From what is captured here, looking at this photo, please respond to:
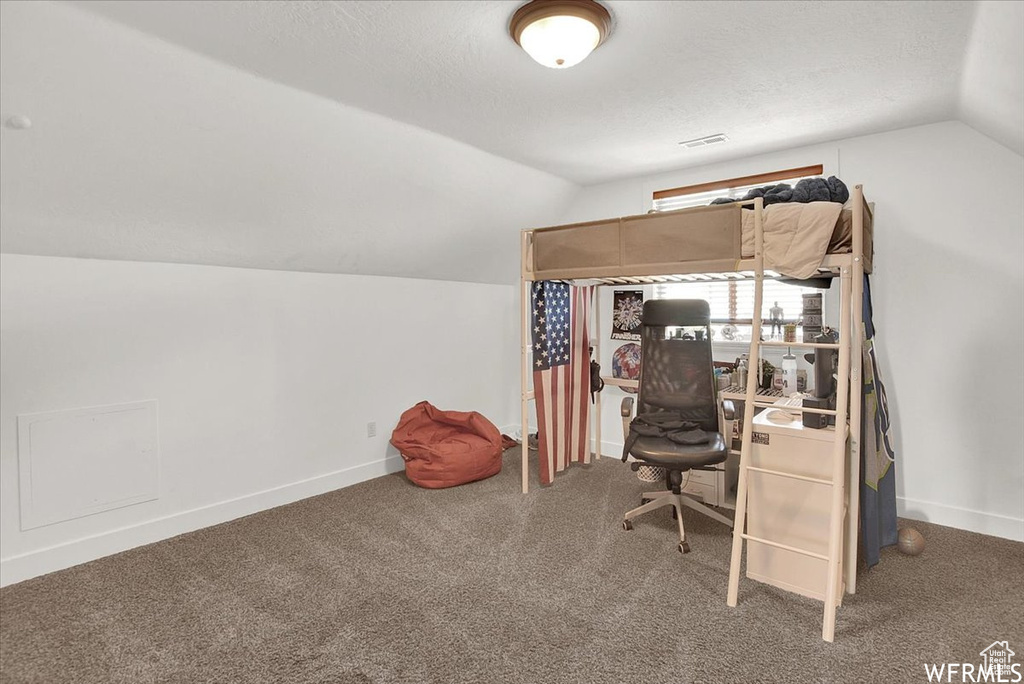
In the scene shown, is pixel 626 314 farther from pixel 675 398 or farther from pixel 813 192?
pixel 813 192

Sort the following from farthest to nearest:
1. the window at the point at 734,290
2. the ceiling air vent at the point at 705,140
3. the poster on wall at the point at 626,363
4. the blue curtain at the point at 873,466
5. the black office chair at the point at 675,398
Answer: the poster on wall at the point at 626,363 < the window at the point at 734,290 < the ceiling air vent at the point at 705,140 < the black office chair at the point at 675,398 < the blue curtain at the point at 873,466

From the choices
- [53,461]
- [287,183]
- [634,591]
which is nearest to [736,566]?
[634,591]

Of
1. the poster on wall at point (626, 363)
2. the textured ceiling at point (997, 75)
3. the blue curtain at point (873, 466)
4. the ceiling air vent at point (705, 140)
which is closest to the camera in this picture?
the textured ceiling at point (997, 75)

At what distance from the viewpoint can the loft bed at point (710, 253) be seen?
2.38 m

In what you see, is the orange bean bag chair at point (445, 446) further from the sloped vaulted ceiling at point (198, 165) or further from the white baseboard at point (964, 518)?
the white baseboard at point (964, 518)

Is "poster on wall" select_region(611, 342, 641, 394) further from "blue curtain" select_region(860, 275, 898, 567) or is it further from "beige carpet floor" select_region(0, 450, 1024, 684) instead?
"blue curtain" select_region(860, 275, 898, 567)

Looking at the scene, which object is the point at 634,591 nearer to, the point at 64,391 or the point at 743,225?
the point at 743,225

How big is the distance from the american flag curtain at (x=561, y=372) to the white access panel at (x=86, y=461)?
254 cm

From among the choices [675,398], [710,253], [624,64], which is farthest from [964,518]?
[624,64]

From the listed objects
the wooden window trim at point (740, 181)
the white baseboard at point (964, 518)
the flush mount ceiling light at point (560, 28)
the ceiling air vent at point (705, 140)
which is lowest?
the white baseboard at point (964, 518)

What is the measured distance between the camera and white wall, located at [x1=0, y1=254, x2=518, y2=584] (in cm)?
263

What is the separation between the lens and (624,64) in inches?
92.3

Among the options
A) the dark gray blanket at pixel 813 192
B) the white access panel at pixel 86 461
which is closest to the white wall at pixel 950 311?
the dark gray blanket at pixel 813 192

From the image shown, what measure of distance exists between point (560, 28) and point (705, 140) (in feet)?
6.17
